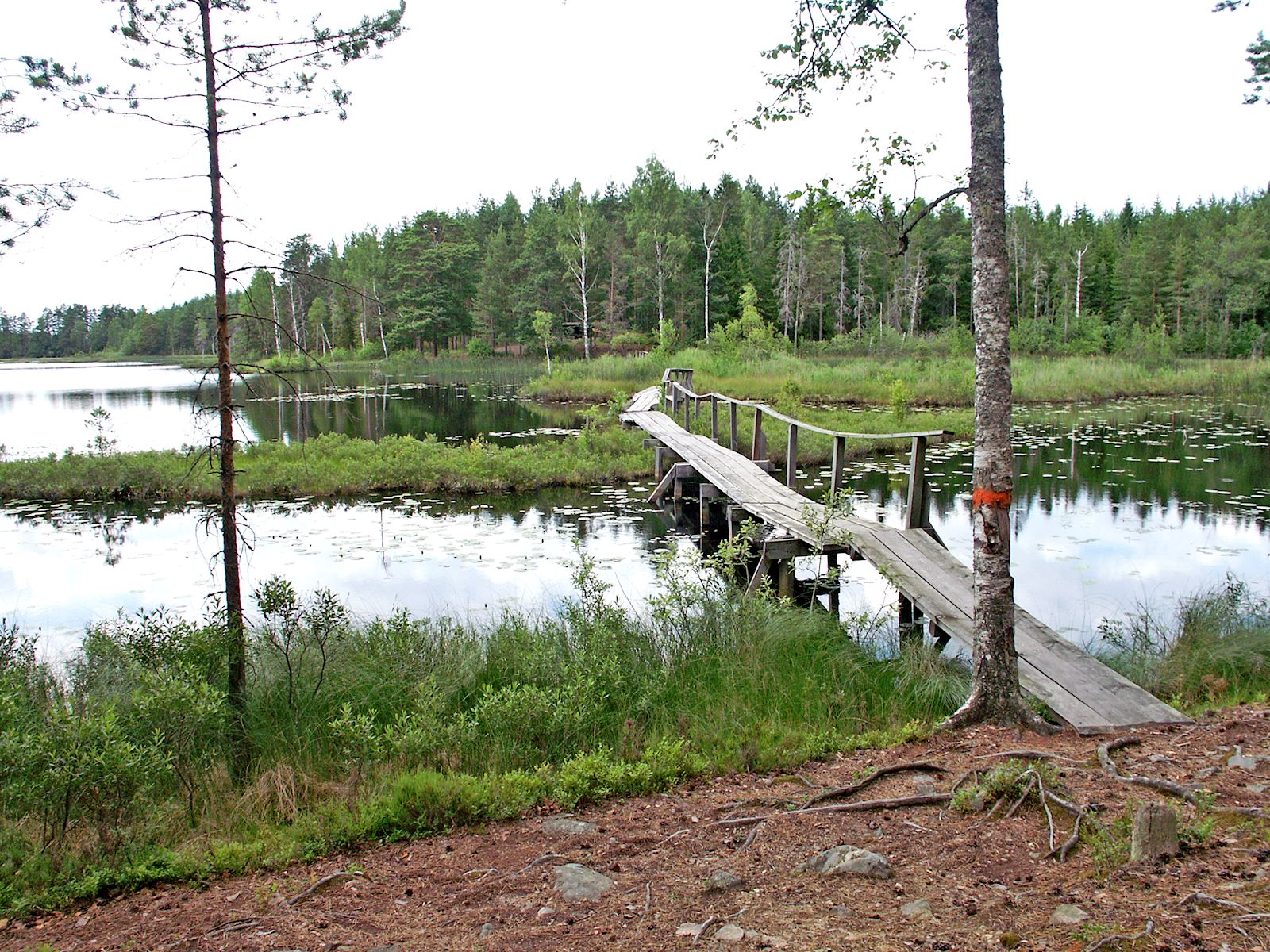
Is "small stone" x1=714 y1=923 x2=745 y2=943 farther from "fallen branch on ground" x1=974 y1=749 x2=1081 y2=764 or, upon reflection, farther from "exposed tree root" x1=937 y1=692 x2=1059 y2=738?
"exposed tree root" x1=937 y1=692 x2=1059 y2=738

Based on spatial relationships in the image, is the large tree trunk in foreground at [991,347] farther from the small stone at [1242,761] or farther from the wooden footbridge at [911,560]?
the small stone at [1242,761]

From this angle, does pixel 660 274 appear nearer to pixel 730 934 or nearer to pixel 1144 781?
pixel 1144 781

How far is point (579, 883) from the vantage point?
3.53 metres

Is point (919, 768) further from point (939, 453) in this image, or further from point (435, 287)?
point (435, 287)

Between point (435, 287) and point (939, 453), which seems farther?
point (435, 287)

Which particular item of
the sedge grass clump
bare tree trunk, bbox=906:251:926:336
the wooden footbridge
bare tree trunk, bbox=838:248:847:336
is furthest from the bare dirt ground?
bare tree trunk, bbox=838:248:847:336

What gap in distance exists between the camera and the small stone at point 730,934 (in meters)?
2.96

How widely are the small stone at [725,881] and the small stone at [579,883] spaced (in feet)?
1.33

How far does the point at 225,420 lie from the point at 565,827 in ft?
11.9

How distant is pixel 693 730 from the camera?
5.53 meters

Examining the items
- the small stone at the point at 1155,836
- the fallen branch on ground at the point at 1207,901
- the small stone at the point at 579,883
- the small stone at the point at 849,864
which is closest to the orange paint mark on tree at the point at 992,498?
the small stone at the point at 1155,836

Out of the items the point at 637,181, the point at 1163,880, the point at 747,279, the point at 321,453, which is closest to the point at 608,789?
the point at 1163,880

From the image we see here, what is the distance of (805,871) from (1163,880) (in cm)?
126

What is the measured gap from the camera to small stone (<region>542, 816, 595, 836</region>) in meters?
4.12
